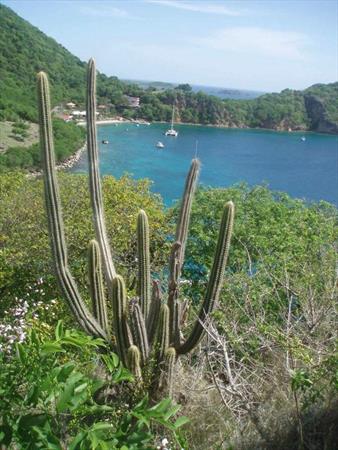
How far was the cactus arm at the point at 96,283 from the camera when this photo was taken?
5172 mm

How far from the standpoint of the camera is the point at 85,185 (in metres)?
11.8

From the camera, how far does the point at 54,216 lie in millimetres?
5176

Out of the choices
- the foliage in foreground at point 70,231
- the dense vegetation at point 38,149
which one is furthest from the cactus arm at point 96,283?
the dense vegetation at point 38,149

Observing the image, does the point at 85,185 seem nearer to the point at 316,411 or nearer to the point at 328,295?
the point at 328,295

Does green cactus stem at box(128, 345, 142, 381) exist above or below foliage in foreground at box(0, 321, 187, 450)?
below

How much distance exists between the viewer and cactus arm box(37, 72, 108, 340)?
5031 millimetres

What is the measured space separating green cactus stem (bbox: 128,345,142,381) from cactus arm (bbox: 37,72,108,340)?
482mm

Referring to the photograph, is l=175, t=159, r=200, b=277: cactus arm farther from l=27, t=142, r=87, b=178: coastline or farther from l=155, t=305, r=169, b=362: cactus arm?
l=27, t=142, r=87, b=178: coastline

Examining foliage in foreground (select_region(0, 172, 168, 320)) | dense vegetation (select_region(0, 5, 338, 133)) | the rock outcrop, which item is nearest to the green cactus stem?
foliage in foreground (select_region(0, 172, 168, 320))

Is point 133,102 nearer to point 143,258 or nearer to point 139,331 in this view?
point 143,258

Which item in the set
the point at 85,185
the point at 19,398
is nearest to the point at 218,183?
the point at 85,185

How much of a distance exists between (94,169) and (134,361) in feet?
7.29

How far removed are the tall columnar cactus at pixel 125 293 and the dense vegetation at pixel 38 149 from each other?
35.7 metres

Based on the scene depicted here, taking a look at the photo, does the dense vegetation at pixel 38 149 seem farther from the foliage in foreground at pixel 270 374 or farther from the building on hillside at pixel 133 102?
the foliage in foreground at pixel 270 374
